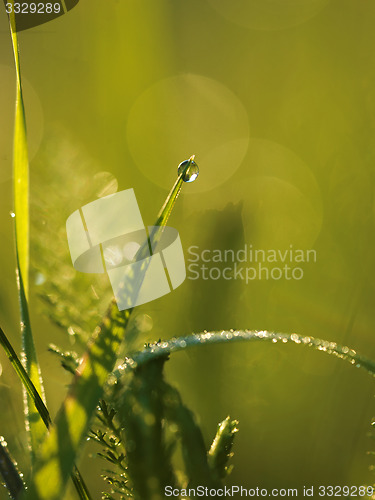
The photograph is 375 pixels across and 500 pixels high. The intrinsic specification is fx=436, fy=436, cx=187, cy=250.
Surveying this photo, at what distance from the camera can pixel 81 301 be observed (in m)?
0.37

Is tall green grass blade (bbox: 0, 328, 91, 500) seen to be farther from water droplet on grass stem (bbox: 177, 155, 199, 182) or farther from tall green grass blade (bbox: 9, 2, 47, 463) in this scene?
water droplet on grass stem (bbox: 177, 155, 199, 182)

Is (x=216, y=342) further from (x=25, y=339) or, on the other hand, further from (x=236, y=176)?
(x=236, y=176)

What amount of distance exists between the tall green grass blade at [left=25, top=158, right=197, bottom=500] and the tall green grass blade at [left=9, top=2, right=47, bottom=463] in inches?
3.1

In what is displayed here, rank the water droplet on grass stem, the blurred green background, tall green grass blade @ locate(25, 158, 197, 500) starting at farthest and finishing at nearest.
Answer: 1. the blurred green background
2. the water droplet on grass stem
3. tall green grass blade @ locate(25, 158, 197, 500)

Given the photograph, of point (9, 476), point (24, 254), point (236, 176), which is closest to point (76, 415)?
point (9, 476)

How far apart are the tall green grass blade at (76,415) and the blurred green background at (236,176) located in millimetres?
110

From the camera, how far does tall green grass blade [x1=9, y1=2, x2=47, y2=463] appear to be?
0.30 m

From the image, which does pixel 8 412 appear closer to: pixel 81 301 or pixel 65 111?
pixel 81 301

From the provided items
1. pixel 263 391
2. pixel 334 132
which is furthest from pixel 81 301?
pixel 334 132

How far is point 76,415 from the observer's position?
224 mm

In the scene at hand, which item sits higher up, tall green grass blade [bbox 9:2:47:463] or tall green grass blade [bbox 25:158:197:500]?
tall green grass blade [bbox 9:2:47:463]

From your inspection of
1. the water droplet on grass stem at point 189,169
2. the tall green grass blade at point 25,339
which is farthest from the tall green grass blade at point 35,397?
the water droplet on grass stem at point 189,169

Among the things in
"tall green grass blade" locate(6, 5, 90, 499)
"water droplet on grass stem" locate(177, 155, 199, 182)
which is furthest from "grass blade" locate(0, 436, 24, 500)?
"water droplet on grass stem" locate(177, 155, 199, 182)

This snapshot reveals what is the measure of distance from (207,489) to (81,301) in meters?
0.19
